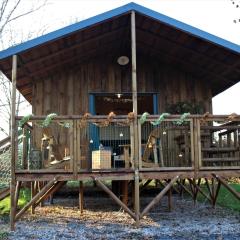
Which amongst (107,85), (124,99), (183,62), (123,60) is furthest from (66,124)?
(124,99)

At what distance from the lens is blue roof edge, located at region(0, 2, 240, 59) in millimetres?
9289

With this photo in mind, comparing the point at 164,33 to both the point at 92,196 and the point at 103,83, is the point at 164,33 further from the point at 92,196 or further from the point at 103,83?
the point at 92,196

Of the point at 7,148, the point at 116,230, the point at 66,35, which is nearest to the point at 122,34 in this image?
the point at 66,35

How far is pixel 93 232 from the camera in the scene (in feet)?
28.7

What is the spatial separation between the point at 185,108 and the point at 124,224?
14.6 ft

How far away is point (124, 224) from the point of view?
952cm

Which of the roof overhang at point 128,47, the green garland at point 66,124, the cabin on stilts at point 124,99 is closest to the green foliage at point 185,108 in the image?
the cabin on stilts at point 124,99

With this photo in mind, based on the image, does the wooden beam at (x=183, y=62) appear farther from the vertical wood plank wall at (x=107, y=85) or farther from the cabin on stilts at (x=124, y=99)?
the vertical wood plank wall at (x=107, y=85)

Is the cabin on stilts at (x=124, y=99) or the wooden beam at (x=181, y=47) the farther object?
the wooden beam at (x=181, y=47)

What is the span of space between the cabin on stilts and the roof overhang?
0.03 metres

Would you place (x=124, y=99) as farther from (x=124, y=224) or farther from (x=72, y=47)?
(x=124, y=224)

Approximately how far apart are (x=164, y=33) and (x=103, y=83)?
2774 millimetres

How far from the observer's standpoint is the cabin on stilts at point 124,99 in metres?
9.23

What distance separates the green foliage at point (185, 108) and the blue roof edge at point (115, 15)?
3.18 m
